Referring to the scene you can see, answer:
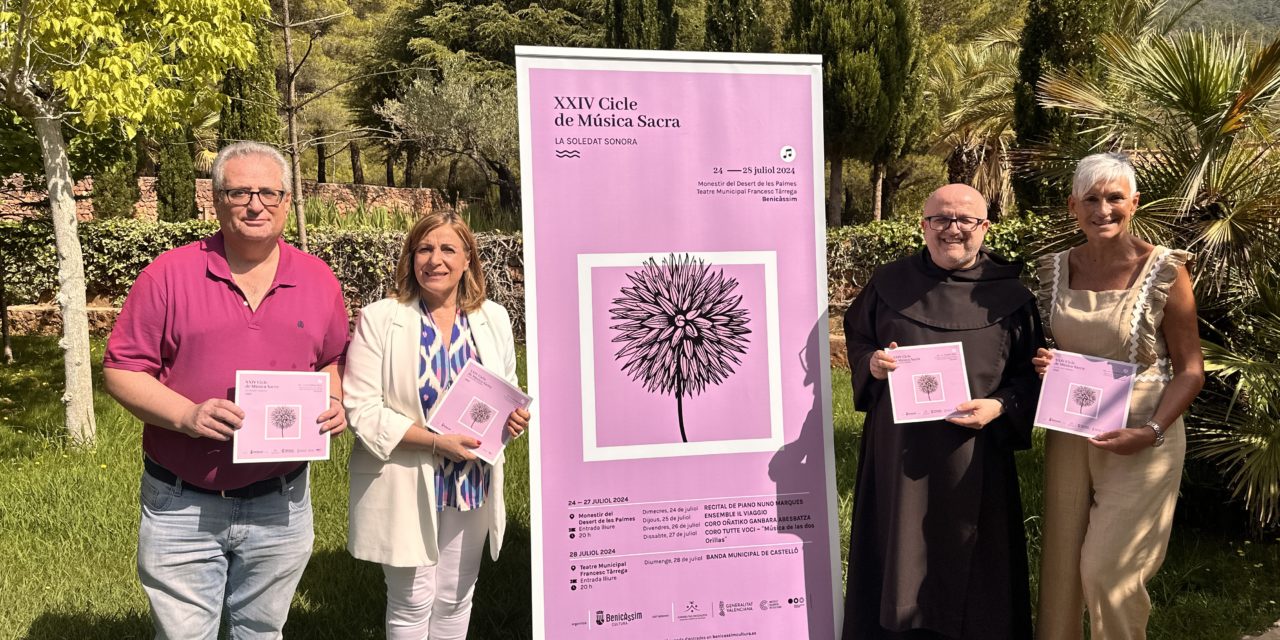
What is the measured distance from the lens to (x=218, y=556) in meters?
2.60

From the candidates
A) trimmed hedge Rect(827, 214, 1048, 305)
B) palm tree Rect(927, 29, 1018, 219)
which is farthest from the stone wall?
palm tree Rect(927, 29, 1018, 219)

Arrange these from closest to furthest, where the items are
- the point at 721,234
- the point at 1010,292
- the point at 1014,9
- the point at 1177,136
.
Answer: the point at 1010,292 < the point at 721,234 < the point at 1177,136 < the point at 1014,9

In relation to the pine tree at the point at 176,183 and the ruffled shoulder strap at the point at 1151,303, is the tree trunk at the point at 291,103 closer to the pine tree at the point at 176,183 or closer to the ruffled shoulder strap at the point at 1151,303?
the ruffled shoulder strap at the point at 1151,303

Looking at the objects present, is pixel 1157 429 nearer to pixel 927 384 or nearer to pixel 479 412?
pixel 927 384

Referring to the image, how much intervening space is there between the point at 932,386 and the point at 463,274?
1.71m

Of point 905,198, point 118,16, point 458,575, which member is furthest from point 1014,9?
point 458,575

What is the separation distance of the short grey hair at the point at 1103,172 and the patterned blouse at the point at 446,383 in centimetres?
220

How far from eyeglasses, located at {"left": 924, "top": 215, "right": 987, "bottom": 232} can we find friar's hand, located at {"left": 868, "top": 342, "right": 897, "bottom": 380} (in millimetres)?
454

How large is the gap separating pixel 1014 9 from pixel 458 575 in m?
28.5

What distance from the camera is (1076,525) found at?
304cm

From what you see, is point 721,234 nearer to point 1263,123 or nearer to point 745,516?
point 745,516

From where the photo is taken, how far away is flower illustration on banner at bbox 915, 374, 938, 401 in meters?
2.93

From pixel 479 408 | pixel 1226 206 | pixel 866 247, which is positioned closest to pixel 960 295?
pixel 479 408

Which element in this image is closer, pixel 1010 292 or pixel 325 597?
pixel 1010 292
